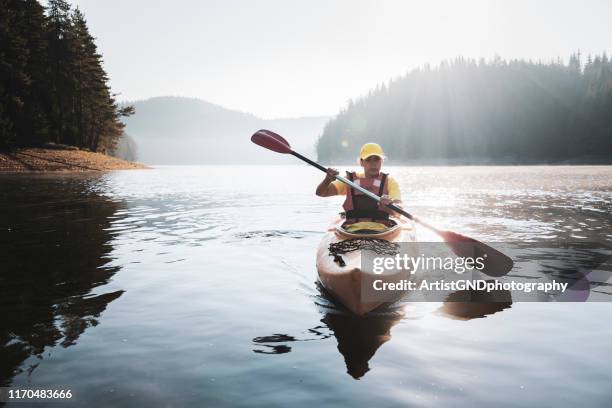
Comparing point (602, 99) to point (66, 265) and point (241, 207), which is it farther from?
point (66, 265)

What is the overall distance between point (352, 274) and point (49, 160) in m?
46.8

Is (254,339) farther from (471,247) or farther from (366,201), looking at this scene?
(471,247)

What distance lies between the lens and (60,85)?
48.7 meters

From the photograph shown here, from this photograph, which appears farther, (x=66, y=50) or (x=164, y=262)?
(x=66, y=50)

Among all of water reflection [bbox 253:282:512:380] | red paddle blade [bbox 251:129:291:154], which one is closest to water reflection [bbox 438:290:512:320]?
water reflection [bbox 253:282:512:380]

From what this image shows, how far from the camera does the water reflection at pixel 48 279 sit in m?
4.72

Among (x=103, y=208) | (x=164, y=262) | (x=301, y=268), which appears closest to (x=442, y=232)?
(x=301, y=268)

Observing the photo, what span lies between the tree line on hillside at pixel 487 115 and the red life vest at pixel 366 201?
331 feet

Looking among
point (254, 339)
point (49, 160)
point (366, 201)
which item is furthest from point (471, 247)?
Answer: point (49, 160)

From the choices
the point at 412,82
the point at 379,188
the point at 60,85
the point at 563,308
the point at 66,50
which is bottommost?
the point at 563,308

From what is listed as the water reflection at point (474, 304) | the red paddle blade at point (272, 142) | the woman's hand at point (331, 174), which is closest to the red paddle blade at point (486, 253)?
the water reflection at point (474, 304)

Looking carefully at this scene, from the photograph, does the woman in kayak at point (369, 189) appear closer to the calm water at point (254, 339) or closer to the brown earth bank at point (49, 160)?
the calm water at point (254, 339)

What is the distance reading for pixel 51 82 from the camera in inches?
1869

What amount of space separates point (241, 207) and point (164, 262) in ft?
35.2
